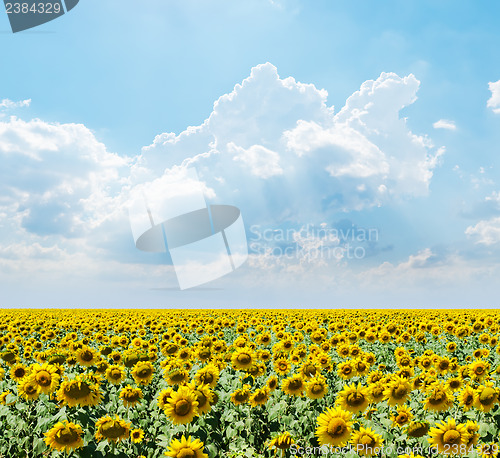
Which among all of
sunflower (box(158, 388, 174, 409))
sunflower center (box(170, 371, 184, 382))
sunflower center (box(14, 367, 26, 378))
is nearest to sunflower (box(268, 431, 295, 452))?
sunflower (box(158, 388, 174, 409))

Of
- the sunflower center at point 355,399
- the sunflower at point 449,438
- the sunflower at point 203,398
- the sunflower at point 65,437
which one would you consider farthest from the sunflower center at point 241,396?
the sunflower at point 449,438

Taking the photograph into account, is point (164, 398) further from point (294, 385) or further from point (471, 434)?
point (471, 434)

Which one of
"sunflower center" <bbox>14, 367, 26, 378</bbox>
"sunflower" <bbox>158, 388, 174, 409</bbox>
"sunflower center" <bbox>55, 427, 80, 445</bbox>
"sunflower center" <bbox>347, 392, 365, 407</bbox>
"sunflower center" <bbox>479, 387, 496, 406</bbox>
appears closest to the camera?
"sunflower center" <bbox>55, 427, 80, 445</bbox>

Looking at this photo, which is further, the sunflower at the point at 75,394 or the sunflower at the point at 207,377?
the sunflower at the point at 207,377

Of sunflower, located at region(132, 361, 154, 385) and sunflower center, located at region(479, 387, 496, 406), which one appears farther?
sunflower, located at region(132, 361, 154, 385)

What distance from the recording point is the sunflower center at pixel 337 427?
559 cm

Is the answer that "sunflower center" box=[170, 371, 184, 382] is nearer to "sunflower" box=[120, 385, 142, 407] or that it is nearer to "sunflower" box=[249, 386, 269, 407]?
"sunflower" box=[120, 385, 142, 407]

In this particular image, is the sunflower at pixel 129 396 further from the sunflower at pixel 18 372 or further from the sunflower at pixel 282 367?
the sunflower at pixel 18 372

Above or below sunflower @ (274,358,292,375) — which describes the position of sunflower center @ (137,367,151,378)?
above

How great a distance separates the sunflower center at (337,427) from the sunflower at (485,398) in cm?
299

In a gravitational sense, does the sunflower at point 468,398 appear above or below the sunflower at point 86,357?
below

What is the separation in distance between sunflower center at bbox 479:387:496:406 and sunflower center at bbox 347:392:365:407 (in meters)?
2.11

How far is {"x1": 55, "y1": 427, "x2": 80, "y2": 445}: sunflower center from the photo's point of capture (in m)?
5.44

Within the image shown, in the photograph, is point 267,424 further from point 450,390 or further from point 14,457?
point 14,457
